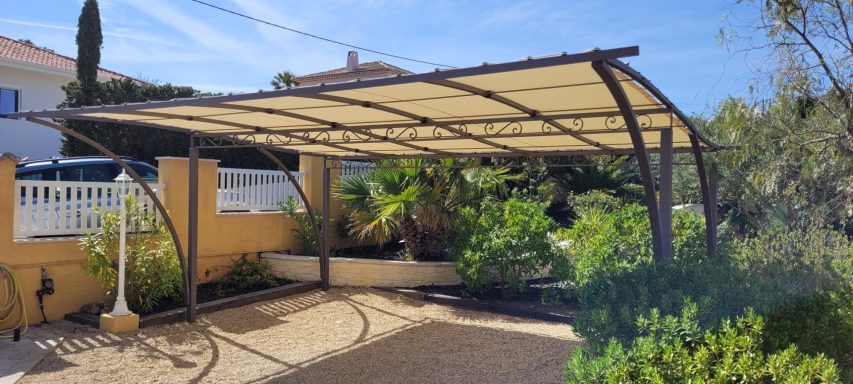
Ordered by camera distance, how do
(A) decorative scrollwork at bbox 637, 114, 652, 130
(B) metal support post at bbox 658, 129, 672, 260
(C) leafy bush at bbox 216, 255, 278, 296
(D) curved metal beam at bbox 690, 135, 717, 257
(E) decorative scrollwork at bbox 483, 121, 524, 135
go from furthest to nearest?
(C) leafy bush at bbox 216, 255, 278, 296 → (E) decorative scrollwork at bbox 483, 121, 524, 135 → (D) curved metal beam at bbox 690, 135, 717, 257 → (A) decorative scrollwork at bbox 637, 114, 652, 130 → (B) metal support post at bbox 658, 129, 672, 260

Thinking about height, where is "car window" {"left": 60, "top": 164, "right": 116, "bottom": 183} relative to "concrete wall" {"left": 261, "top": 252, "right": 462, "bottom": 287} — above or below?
above

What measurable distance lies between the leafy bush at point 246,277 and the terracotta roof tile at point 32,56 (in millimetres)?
11092

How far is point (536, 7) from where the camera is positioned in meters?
14.6

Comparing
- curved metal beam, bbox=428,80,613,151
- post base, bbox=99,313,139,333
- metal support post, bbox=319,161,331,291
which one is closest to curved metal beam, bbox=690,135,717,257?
curved metal beam, bbox=428,80,613,151

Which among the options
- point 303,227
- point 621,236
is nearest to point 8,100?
point 303,227

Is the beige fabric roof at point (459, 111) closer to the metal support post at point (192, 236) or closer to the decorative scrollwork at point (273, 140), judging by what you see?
the decorative scrollwork at point (273, 140)

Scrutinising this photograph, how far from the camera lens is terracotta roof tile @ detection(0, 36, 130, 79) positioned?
19062 mm

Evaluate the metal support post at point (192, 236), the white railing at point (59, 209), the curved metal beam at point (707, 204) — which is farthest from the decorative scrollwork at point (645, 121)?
the white railing at point (59, 209)

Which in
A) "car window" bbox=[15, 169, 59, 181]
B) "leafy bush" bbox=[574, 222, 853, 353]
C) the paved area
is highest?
"car window" bbox=[15, 169, 59, 181]

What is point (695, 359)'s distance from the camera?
3.28m

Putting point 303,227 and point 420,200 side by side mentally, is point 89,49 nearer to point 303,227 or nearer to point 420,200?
point 303,227

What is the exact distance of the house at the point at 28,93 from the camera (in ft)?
61.3

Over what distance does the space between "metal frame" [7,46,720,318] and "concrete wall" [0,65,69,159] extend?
1266 cm

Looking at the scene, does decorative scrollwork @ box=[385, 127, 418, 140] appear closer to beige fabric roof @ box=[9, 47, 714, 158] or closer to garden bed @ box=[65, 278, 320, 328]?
beige fabric roof @ box=[9, 47, 714, 158]
